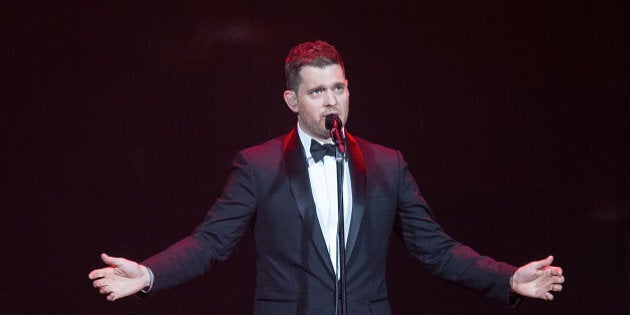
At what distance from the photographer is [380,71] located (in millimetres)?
3721

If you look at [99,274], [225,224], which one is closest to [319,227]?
[225,224]

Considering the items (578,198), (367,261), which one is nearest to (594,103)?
(578,198)

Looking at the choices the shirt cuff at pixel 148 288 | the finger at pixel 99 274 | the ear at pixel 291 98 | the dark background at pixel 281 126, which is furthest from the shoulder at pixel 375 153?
the dark background at pixel 281 126

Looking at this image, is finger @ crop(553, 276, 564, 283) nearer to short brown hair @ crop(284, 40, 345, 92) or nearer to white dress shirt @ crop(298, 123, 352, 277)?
white dress shirt @ crop(298, 123, 352, 277)

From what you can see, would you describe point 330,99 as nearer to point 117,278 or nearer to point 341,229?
point 341,229

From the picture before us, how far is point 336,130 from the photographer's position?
2.20 metres

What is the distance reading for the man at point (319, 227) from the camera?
94.6 inches

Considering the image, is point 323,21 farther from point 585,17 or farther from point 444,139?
point 585,17

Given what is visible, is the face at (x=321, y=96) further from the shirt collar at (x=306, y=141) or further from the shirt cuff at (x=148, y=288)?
the shirt cuff at (x=148, y=288)

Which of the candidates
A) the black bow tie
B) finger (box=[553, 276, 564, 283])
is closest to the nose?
the black bow tie

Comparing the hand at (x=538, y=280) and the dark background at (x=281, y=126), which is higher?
the dark background at (x=281, y=126)

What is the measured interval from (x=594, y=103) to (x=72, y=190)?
2.54m

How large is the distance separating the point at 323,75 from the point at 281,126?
3.75 ft

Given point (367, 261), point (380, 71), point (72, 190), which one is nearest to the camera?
point (367, 261)
